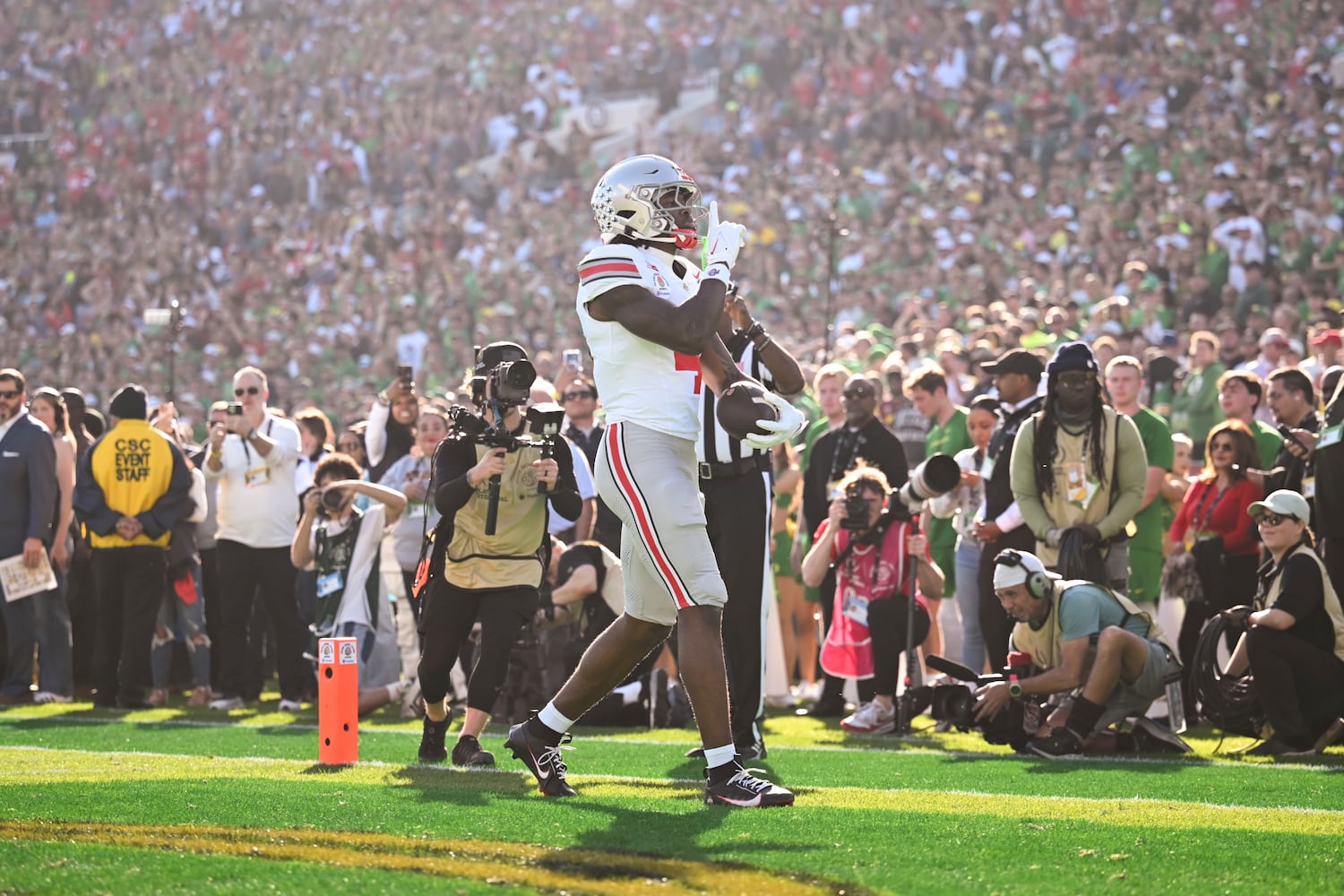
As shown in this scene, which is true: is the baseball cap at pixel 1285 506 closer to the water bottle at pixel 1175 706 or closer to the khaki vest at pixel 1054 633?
the khaki vest at pixel 1054 633

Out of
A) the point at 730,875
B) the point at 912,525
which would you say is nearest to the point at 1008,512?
the point at 912,525

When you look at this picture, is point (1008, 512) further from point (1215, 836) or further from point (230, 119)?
point (230, 119)

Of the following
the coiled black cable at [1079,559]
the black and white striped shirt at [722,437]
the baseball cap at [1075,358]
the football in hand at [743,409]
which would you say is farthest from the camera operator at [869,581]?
the football in hand at [743,409]

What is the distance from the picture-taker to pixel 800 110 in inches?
1045

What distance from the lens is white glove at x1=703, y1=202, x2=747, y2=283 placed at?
595 centimetres

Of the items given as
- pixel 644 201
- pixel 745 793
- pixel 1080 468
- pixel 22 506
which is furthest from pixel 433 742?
pixel 22 506

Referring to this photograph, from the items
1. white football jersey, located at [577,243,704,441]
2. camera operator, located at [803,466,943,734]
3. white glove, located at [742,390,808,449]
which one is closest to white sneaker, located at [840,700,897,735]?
camera operator, located at [803,466,943,734]

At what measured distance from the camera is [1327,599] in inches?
334

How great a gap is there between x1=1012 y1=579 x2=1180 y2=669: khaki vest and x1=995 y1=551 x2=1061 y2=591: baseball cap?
0.44 feet

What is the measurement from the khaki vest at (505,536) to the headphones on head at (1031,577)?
2.29 metres

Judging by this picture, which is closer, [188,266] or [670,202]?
[670,202]

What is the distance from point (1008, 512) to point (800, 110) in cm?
1745

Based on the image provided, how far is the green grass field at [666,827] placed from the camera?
4.63 meters

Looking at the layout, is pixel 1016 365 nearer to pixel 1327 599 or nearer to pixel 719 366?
pixel 1327 599
